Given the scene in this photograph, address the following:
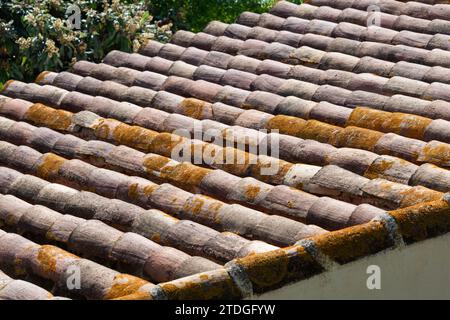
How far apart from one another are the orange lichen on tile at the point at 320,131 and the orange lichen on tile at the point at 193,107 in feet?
3.10

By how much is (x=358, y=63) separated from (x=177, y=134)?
1.74m

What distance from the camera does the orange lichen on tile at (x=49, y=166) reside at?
7004 mm

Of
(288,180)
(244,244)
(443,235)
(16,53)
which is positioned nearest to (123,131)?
(288,180)

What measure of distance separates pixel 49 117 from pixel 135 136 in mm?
1004

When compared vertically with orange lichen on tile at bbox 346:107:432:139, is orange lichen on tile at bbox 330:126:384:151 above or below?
below

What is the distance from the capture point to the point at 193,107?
7707 mm

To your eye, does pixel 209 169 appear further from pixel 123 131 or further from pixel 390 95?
pixel 390 95

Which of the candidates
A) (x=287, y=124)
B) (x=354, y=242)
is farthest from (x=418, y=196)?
(x=287, y=124)

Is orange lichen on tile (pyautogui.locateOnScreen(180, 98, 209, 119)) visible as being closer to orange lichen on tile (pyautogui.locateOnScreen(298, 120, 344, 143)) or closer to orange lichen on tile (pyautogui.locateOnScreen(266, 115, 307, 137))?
orange lichen on tile (pyautogui.locateOnScreen(266, 115, 307, 137))

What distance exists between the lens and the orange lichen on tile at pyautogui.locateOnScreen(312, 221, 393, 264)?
4.92 metres

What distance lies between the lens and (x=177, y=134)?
7.26 meters

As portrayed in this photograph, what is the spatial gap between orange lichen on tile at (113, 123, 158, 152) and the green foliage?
149 inches

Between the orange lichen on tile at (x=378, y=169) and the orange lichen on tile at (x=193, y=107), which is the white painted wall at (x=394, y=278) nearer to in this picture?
the orange lichen on tile at (x=378, y=169)

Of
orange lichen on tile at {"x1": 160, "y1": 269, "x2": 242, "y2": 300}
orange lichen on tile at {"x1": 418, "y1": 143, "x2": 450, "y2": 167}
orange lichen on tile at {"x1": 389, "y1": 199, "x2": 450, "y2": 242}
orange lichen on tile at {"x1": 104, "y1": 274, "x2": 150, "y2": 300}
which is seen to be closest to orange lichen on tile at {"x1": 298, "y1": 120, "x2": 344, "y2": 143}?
orange lichen on tile at {"x1": 418, "y1": 143, "x2": 450, "y2": 167}
